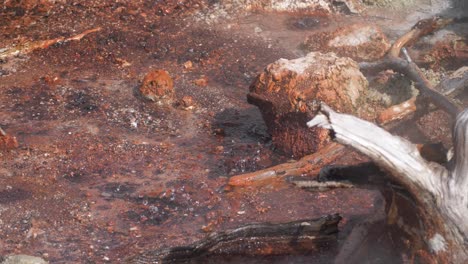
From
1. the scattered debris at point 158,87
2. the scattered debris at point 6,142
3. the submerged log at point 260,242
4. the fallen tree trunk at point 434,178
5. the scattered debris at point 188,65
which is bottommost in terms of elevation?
the scattered debris at point 188,65

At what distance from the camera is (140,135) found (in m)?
7.18

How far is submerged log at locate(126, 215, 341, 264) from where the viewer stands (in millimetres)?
5184

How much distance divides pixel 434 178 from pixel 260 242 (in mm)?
1538

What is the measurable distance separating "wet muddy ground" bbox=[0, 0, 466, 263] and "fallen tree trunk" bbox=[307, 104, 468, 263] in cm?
42

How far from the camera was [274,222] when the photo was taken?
5.39 m

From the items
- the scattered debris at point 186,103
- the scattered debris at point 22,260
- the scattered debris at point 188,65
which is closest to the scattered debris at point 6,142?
the scattered debris at point 186,103

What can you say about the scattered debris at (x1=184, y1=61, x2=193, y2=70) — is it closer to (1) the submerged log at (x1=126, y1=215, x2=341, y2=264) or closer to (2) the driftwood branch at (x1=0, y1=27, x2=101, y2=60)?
(2) the driftwood branch at (x1=0, y1=27, x2=101, y2=60)

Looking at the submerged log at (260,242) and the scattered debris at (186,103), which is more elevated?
the submerged log at (260,242)

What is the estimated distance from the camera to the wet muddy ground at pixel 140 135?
5.66m

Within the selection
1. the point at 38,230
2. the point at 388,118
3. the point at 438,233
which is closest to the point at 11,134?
the point at 38,230

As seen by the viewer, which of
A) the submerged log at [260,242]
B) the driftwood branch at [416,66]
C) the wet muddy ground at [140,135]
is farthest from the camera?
the driftwood branch at [416,66]

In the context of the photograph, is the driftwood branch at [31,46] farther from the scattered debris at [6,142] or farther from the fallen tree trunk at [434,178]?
the fallen tree trunk at [434,178]

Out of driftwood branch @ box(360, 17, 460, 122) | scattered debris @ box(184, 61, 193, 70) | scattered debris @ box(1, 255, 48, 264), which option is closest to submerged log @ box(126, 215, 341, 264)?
scattered debris @ box(1, 255, 48, 264)

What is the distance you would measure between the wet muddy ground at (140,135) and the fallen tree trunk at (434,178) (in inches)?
16.4
